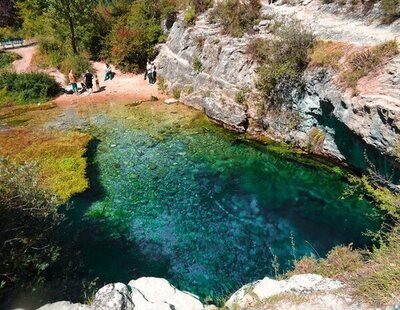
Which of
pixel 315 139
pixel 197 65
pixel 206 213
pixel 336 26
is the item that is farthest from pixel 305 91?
pixel 197 65

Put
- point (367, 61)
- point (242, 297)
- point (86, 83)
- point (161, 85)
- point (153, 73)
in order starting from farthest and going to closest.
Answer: point (153, 73) → point (86, 83) → point (161, 85) → point (367, 61) → point (242, 297)

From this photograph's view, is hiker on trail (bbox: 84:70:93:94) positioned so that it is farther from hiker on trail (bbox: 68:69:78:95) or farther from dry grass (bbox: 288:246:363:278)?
dry grass (bbox: 288:246:363:278)

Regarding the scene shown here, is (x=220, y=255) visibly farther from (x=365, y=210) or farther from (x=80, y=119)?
(x=80, y=119)

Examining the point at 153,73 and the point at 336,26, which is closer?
the point at 336,26

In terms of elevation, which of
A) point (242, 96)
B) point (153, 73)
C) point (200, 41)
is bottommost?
point (153, 73)

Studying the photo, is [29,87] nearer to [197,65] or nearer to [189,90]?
[189,90]
